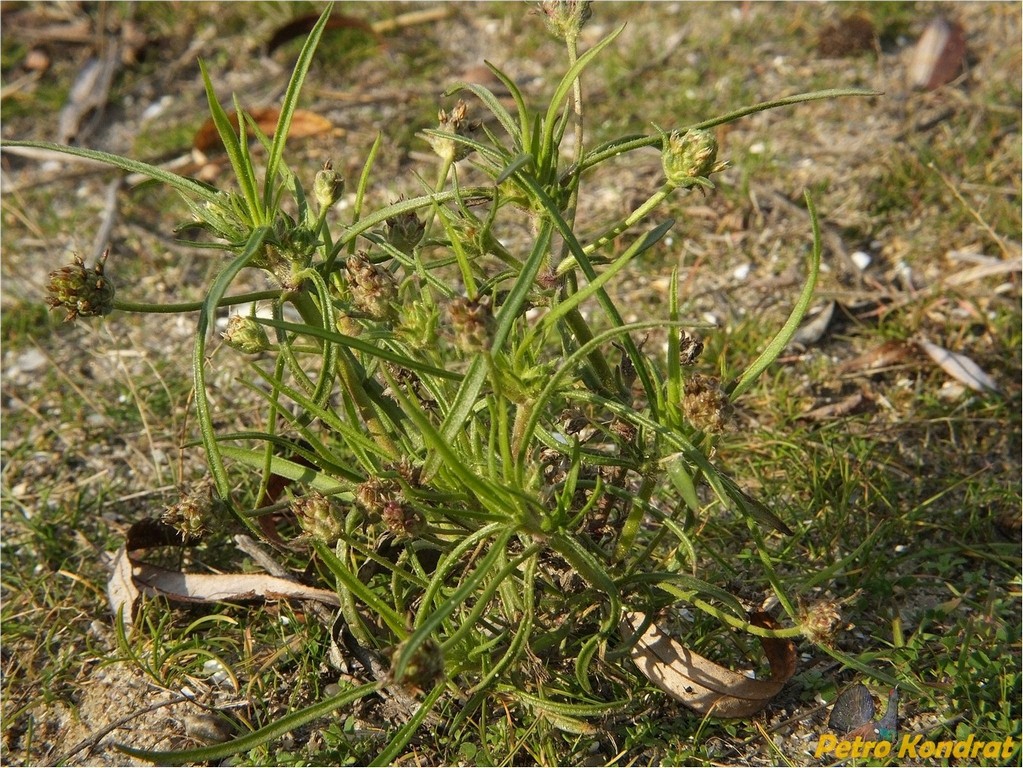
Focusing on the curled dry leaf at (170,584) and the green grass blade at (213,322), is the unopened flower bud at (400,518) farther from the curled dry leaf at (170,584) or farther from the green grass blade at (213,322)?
the curled dry leaf at (170,584)

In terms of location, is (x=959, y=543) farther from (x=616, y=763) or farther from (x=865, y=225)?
(x=865, y=225)

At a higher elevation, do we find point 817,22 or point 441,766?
point 817,22

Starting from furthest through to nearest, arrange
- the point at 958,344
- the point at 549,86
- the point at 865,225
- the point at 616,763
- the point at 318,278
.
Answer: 1. the point at 549,86
2. the point at 865,225
3. the point at 958,344
4. the point at 616,763
5. the point at 318,278


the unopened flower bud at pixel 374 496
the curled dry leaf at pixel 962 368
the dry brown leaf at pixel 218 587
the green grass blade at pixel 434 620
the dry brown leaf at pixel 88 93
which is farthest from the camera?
the dry brown leaf at pixel 88 93

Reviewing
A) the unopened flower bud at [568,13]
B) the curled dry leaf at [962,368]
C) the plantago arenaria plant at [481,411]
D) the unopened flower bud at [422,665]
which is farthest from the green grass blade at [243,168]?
the curled dry leaf at [962,368]

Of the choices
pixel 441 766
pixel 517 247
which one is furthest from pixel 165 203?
pixel 441 766

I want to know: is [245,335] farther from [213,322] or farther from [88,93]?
[88,93]

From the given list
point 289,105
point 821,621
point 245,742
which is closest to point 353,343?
point 289,105
